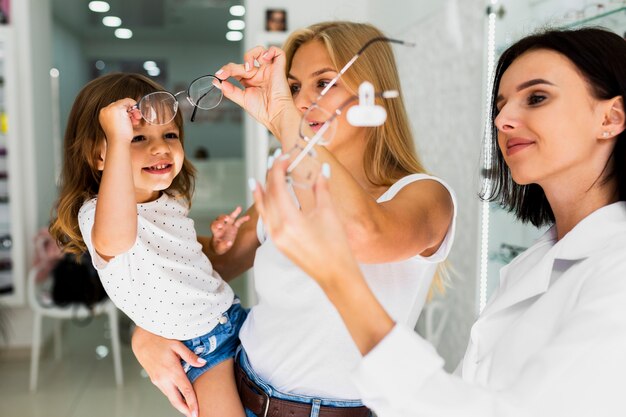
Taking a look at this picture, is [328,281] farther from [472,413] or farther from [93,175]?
[93,175]

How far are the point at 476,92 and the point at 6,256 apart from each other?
12.7ft

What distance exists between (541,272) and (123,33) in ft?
33.9

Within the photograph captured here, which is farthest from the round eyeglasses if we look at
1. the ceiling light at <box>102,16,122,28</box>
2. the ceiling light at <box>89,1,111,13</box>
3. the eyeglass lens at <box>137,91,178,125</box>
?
the ceiling light at <box>102,16,122,28</box>

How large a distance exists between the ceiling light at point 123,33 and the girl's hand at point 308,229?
10029 millimetres

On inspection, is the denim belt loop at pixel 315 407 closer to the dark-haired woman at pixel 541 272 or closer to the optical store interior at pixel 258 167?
the dark-haired woman at pixel 541 272

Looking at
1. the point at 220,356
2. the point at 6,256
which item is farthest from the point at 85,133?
the point at 6,256

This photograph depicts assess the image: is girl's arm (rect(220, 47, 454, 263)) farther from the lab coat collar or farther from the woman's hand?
the woman's hand

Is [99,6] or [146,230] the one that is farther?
[99,6]

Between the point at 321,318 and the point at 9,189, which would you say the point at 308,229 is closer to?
the point at 321,318

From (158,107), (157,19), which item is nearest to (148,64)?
(157,19)

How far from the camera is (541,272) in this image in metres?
1.02

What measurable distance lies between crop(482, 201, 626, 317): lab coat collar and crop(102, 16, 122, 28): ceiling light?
8.96m

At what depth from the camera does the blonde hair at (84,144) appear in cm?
153

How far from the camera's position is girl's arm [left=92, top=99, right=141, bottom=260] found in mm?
1132
